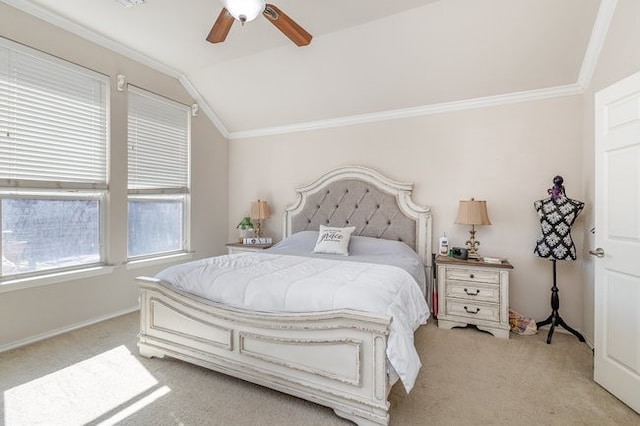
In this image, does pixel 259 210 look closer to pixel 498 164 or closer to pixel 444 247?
pixel 444 247

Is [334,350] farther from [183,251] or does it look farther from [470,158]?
[183,251]

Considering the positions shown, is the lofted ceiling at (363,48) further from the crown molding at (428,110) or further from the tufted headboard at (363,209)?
the tufted headboard at (363,209)

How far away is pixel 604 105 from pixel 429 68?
1.57 m

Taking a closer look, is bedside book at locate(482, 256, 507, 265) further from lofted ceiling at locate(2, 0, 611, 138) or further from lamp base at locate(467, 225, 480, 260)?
lofted ceiling at locate(2, 0, 611, 138)

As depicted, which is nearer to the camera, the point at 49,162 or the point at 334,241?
the point at 49,162

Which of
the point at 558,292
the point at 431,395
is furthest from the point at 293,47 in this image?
the point at 558,292

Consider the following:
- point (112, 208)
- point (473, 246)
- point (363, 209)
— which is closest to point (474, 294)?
point (473, 246)

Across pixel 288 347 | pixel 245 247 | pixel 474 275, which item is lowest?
pixel 288 347

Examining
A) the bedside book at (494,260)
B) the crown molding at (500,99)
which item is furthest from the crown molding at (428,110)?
the bedside book at (494,260)

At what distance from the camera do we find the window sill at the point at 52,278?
253 centimetres

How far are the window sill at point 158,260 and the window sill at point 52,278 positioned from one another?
0.25m

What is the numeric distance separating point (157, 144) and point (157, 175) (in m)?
0.38

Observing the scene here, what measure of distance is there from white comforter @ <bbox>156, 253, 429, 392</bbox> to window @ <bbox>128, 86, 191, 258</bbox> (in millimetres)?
1631

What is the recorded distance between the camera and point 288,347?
183 centimetres
